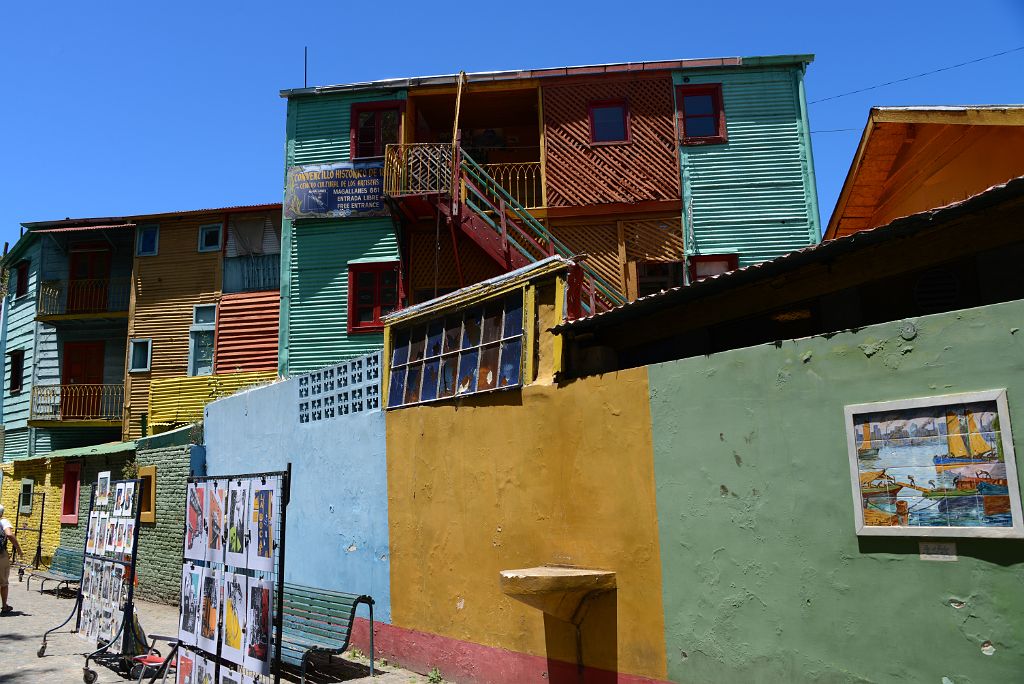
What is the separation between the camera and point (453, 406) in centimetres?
898

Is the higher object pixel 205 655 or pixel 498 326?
pixel 498 326

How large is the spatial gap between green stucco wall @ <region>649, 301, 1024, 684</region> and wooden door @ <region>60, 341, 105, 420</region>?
21.3 meters

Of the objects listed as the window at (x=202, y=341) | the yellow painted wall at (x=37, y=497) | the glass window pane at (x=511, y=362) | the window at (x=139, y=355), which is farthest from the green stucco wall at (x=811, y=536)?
the yellow painted wall at (x=37, y=497)

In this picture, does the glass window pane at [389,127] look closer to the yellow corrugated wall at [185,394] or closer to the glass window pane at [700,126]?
the glass window pane at [700,126]

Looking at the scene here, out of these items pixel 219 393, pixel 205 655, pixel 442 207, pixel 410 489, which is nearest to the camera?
pixel 205 655

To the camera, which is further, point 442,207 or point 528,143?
point 528,143

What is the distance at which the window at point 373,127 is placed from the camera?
16.5 m

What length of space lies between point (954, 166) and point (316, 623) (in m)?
9.54

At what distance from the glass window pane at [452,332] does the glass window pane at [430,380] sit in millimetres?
240

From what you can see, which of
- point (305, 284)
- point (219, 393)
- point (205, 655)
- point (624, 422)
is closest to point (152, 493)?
point (219, 393)

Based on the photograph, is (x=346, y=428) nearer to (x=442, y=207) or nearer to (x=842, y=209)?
(x=442, y=207)

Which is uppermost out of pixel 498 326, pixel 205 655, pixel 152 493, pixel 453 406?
pixel 498 326

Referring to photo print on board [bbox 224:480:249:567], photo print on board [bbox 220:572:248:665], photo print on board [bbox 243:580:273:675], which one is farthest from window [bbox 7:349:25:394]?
photo print on board [bbox 243:580:273:675]

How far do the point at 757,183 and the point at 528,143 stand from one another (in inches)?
203
